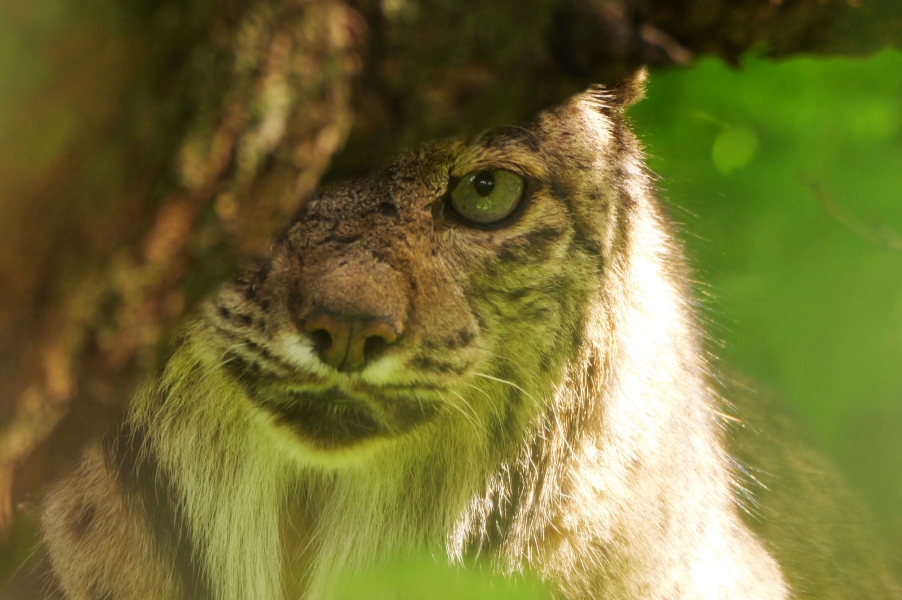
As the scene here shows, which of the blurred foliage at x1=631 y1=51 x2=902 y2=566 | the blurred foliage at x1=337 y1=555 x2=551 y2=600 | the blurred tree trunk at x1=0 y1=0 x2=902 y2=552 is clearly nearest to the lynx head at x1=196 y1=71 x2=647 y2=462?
the blurred foliage at x1=337 y1=555 x2=551 y2=600

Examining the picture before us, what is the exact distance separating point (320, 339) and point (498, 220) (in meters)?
0.52

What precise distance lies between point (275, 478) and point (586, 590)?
2.70 feet

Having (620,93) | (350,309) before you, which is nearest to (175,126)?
(350,309)

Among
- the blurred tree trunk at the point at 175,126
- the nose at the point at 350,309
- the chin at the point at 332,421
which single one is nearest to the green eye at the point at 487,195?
the nose at the point at 350,309

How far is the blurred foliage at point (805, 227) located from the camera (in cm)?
286

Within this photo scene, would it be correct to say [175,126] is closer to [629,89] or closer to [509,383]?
[509,383]

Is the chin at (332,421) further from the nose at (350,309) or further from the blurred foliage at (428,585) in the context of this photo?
the blurred foliage at (428,585)

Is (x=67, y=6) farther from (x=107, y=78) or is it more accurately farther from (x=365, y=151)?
(x=365, y=151)

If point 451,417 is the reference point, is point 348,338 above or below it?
above

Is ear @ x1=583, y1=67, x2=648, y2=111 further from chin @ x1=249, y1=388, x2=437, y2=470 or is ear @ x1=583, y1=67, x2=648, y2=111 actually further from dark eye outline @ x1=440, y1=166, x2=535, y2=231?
chin @ x1=249, y1=388, x2=437, y2=470

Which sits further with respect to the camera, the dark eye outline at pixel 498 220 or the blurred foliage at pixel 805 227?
the blurred foliage at pixel 805 227

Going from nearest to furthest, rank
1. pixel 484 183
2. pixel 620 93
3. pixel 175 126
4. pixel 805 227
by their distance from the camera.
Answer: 1. pixel 175 126
2. pixel 484 183
3. pixel 620 93
4. pixel 805 227

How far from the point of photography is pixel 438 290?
2.00 m

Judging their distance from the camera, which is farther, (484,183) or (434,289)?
(484,183)
